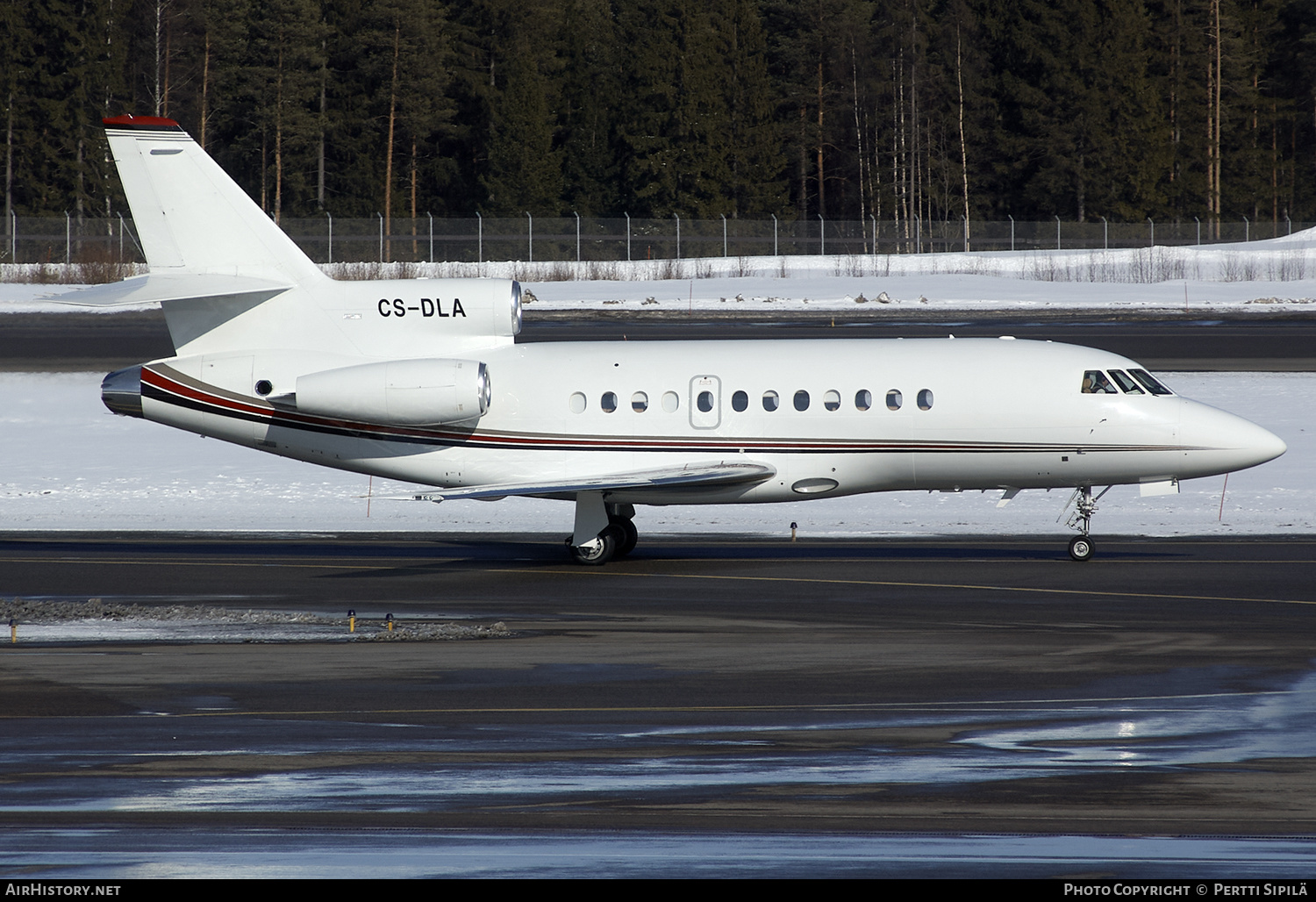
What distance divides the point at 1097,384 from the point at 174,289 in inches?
537

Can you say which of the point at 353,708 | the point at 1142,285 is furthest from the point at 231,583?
the point at 1142,285

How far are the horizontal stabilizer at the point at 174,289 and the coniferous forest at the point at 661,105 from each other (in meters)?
67.7

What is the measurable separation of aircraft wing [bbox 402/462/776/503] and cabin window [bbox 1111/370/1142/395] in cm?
531

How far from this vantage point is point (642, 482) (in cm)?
2111

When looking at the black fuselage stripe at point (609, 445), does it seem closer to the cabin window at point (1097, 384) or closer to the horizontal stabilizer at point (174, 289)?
the cabin window at point (1097, 384)

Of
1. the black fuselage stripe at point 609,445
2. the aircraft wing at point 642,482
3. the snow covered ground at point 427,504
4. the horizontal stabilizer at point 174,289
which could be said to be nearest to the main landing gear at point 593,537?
the aircraft wing at point 642,482

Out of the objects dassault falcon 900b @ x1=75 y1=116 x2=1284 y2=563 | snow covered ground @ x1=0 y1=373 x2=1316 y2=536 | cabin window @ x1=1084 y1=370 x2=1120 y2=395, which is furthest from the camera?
snow covered ground @ x1=0 y1=373 x2=1316 y2=536

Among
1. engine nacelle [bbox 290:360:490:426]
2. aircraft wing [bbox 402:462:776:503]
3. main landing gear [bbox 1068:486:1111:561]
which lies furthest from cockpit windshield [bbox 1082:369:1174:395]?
engine nacelle [bbox 290:360:490:426]

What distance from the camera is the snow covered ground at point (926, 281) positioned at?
5588 centimetres

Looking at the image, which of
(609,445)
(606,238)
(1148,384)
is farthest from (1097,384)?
(606,238)

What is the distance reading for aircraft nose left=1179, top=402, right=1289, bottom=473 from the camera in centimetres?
2145

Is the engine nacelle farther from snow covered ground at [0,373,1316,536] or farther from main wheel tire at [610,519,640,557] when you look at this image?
snow covered ground at [0,373,1316,536]

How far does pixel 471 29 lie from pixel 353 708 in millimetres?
91092

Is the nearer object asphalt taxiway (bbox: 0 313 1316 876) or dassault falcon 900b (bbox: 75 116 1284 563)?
asphalt taxiway (bbox: 0 313 1316 876)
